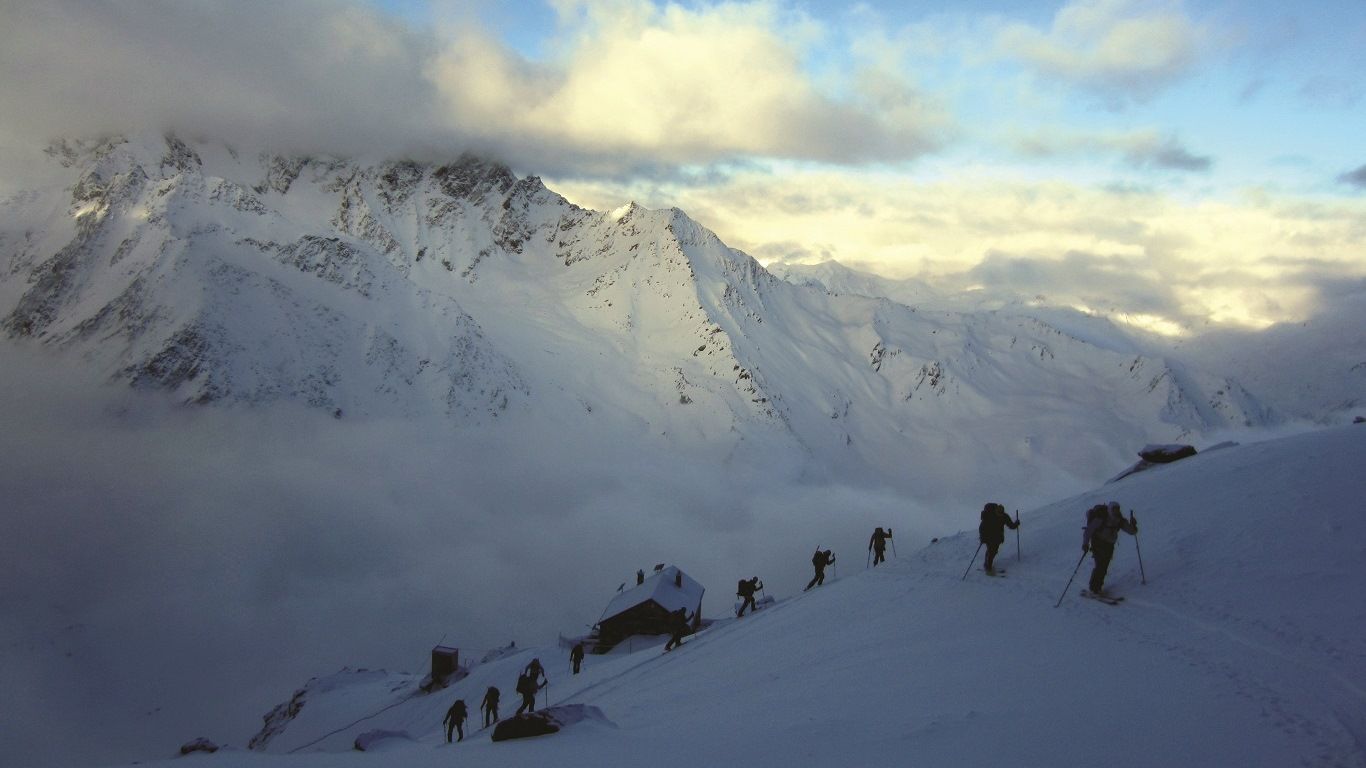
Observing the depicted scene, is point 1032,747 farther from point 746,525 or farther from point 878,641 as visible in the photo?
point 746,525

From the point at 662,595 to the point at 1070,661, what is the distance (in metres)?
31.4

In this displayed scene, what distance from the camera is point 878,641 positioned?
1531 cm

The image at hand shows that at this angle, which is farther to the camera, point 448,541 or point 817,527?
point 817,527

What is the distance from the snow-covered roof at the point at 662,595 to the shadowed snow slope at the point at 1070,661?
19042 mm

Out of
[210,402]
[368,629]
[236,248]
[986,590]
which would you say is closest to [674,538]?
[368,629]

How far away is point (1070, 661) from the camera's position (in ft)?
38.5

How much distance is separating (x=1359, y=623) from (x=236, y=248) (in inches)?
6276

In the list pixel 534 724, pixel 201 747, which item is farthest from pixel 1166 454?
pixel 201 747

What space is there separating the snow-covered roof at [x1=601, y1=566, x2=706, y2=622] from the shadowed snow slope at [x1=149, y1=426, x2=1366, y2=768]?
62.5ft

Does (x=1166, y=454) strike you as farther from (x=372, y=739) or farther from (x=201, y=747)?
(x=201, y=747)

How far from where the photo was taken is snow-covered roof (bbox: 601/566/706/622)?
41.1m

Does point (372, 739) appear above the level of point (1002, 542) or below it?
below

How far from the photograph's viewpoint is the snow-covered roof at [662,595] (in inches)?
1617

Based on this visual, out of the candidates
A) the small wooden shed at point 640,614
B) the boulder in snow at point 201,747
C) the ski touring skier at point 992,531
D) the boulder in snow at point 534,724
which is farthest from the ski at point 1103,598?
the small wooden shed at point 640,614
